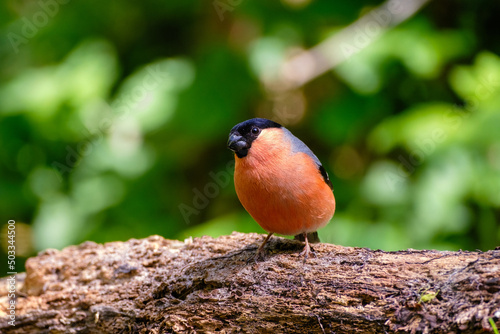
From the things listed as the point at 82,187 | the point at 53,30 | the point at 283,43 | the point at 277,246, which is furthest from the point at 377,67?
the point at 53,30

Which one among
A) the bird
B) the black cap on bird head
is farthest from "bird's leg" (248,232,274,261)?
the black cap on bird head

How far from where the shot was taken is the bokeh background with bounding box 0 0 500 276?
5164 millimetres

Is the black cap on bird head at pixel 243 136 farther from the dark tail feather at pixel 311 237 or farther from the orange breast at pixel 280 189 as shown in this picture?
the dark tail feather at pixel 311 237

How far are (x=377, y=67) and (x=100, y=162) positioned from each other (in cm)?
Answer: 343

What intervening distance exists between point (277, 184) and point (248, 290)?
0.83 metres

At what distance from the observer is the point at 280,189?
3.85 m

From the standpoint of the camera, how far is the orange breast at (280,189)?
3.86 metres

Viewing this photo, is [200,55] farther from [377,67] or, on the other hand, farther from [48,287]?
[48,287]

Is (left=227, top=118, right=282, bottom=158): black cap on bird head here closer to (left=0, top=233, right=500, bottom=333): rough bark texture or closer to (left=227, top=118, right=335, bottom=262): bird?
(left=227, top=118, right=335, bottom=262): bird

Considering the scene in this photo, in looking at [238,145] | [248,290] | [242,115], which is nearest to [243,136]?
[238,145]

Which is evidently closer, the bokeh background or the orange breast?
the orange breast

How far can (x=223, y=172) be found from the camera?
6.87 metres

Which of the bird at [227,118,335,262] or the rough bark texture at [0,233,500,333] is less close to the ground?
the bird at [227,118,335,262]

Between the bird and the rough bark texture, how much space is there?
0.74ft
